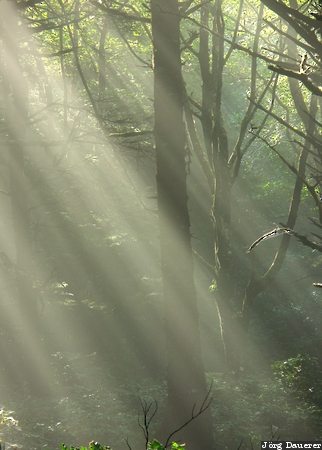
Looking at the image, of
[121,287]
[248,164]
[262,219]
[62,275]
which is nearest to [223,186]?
[121,287]

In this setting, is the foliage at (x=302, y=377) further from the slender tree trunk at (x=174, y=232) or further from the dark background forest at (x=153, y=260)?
the slender tree trunk at (x=174, y=232)

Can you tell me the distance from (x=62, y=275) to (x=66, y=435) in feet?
27.9

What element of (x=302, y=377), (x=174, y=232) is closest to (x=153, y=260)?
(x=302, y=377)

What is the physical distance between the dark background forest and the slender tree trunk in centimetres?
3

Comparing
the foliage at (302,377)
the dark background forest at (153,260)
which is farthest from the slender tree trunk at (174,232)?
the foliage at (302,377)

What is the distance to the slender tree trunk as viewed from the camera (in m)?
10.5

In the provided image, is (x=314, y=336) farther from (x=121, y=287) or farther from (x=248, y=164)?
(x=248, y=164)

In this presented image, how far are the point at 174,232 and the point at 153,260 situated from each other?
375 inches

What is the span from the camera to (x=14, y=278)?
17.0 meters

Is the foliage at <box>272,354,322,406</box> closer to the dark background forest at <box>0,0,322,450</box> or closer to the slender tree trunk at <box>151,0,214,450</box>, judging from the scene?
the dark background forest at <box>0,0,322,450</box>

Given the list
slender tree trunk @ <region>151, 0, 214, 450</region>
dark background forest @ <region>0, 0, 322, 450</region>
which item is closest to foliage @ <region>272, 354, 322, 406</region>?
dark background forest @ <region>0, 0, 322, 450</region>

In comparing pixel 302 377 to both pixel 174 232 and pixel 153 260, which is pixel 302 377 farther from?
pixel 153 260

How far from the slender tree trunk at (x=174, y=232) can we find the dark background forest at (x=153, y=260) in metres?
0.03

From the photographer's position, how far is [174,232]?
1060 centimetres
